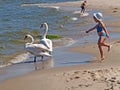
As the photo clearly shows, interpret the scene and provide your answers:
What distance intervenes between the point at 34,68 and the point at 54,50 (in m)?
3.72

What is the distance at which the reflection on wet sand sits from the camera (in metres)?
13.1

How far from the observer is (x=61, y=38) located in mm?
20828

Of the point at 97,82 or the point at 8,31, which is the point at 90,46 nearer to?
the point at 97,82

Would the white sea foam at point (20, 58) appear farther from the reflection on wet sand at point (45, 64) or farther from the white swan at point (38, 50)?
the reflection on wet sand at point (45, 64)

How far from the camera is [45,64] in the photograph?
13.6m

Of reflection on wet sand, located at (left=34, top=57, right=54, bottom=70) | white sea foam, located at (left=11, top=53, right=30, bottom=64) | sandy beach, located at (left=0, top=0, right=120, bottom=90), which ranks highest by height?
sandy beach, located at (left=0, top=0, right=120, bottom=90)

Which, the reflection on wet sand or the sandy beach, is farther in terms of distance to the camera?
the reflection on wet sand

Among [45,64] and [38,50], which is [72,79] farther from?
[38,50]

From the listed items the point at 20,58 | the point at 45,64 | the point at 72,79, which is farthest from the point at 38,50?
the point at 72,79

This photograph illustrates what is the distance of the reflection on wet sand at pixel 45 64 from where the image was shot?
43.0 feet

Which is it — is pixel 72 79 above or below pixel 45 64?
above

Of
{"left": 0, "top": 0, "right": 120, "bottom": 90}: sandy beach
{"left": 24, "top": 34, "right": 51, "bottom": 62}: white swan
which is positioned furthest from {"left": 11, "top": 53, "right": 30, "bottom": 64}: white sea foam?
{"left": 0, "top": 0, "right": 120, "bottom": 90}: sandy beach

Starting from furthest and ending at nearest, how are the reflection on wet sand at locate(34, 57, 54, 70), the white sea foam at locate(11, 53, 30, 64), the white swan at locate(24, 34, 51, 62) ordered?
1. the white sea foam at locate(11, 53, 30, 64)
2. the white swan at locate(24, 34, 51, 62)
3. the reflection on wet sand at locate(34, 57, 54, 70)

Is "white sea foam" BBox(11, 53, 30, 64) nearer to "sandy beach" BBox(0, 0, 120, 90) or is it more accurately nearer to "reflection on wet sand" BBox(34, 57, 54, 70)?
"reflection on wet sand" BBox(34, 57, 54, 70)
